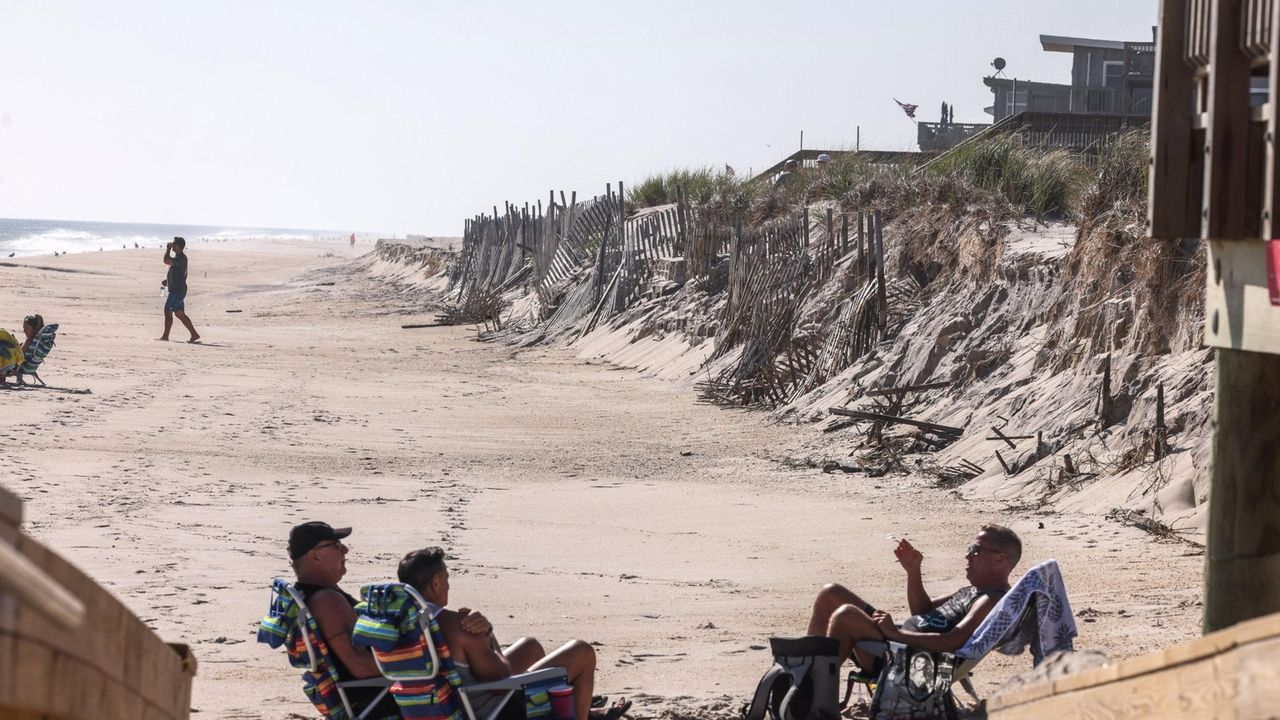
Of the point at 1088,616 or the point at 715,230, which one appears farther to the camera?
the point at 715,230

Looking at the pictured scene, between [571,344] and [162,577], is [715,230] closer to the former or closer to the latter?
[571,344]

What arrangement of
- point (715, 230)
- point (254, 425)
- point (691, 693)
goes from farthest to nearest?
point (715, 230) → point (254, 425) → point (691, 693)

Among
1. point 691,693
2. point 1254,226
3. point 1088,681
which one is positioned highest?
point 1254,226

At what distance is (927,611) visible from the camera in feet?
18.1

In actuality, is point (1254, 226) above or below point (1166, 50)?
below

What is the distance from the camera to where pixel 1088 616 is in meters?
6.41

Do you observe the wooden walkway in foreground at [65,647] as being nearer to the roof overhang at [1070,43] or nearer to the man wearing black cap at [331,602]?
the man wearing black cap at [331,602]

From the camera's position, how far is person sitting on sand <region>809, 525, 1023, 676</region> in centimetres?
512

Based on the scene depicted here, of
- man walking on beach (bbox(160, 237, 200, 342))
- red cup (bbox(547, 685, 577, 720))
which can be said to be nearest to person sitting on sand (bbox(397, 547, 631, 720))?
red cup (bbox(547, 685, 577, 720))

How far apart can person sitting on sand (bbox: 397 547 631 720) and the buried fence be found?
9678 millimetres

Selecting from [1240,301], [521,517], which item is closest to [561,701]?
[1240,301]

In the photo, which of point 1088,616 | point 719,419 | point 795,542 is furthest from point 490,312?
point 1088,616

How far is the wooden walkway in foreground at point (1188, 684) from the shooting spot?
2133 mm

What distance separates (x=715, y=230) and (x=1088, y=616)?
14.2 m
